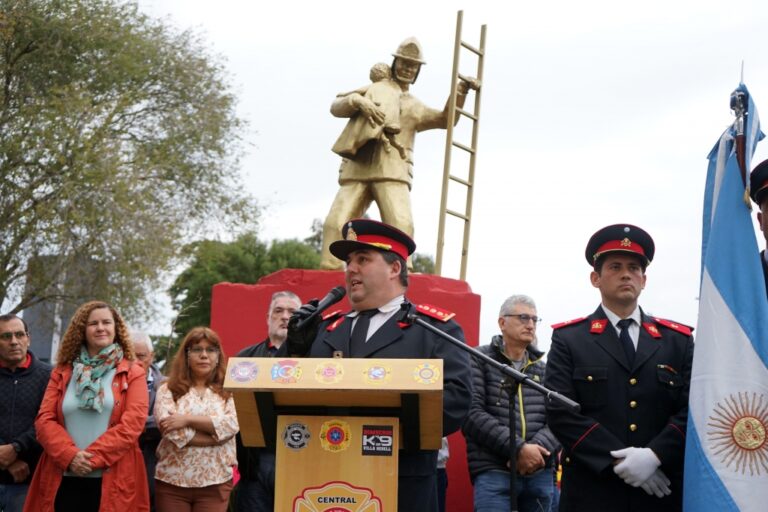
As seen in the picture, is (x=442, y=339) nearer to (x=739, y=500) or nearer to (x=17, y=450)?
(x=739, y=500)

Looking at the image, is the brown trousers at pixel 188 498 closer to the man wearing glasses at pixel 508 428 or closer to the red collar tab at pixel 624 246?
→ the man wearing glasses at pixel 508 428

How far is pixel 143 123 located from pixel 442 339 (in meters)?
24.6

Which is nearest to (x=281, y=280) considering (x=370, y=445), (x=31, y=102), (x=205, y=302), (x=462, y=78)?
(x=462, y=78)

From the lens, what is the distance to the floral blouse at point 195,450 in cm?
677

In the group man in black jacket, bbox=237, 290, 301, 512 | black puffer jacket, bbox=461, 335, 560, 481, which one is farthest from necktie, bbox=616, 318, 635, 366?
man in black jacket, bbox=237, 290, 301, 512

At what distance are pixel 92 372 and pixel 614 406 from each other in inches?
126

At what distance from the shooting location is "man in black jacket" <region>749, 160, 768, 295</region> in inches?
189

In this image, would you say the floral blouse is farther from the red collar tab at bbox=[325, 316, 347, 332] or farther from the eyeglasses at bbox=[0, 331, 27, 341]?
the red collar tab at bbox=[325, 316, 347, 332]

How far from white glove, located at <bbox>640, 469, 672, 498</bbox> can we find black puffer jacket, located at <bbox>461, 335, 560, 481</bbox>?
6.63ft

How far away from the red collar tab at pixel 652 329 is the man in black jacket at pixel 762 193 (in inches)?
22.7

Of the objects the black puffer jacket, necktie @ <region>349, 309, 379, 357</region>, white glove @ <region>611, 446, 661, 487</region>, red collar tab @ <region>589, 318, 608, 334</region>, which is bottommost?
white glove @ <region>611, 446, 661, 487</region>

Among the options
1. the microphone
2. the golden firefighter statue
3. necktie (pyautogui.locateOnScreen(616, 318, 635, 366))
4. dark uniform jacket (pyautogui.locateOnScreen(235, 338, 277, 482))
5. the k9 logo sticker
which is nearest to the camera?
the k9 logo sticker

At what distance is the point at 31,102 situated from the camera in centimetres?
2522

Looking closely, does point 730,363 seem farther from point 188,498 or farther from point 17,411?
point 17,411
